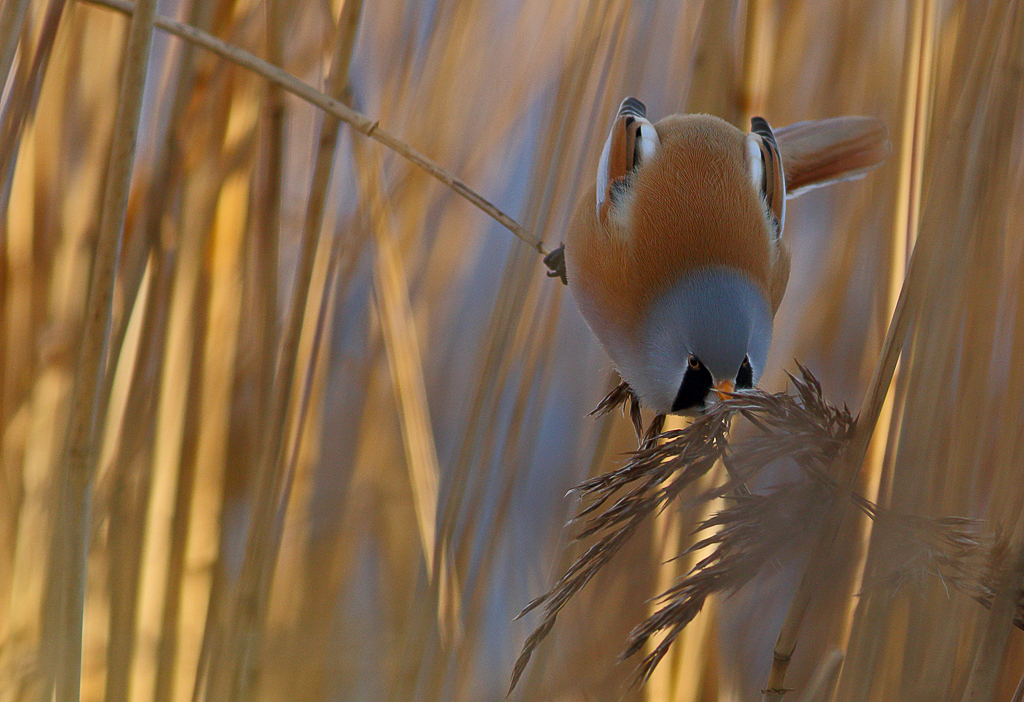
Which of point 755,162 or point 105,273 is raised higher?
point 755,162

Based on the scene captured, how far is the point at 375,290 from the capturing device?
1300mm

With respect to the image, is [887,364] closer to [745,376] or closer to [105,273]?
[745,376]

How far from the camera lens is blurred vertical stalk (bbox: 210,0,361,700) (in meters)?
1.12

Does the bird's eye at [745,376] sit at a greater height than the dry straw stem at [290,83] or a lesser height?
lesser

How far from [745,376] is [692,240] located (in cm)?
24

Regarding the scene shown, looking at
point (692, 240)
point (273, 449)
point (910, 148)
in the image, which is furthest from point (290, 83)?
point (910, 148)

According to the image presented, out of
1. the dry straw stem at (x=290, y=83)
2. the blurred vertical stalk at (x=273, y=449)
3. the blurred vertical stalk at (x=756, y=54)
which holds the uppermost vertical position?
the blurred vertical stalk at (x=756, y=54)

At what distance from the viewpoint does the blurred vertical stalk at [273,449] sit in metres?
1.12

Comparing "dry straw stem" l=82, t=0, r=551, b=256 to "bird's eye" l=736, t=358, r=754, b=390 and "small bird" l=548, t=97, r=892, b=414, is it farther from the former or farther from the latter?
"bird's eye" l=736, t=358, r=754, b=390

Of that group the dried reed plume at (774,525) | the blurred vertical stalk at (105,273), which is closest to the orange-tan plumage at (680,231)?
the dried reed plume at (774,525)

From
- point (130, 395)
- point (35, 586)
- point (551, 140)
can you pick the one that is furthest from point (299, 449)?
point (551, 140)

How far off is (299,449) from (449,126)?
0.64 m

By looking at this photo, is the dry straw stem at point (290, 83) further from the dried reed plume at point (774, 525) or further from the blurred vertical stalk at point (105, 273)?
the dried reed plume at point (774, 525)

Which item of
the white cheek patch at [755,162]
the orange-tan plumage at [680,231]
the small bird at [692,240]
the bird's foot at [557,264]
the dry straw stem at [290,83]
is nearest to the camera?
the dry straw stem at [290,83]
